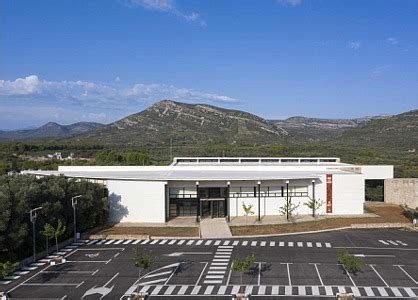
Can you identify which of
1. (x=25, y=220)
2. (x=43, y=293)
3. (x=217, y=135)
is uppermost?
(x=217, y=135)

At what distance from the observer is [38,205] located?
101 feet

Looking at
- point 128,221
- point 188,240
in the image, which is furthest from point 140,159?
point 188,240

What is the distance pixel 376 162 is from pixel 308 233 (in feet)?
159

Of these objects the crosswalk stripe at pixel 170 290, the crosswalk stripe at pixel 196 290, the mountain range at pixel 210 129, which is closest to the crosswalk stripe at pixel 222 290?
the crosswalk stripe at pixel 196 290

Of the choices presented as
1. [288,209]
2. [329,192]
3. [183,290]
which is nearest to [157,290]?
[183,290]

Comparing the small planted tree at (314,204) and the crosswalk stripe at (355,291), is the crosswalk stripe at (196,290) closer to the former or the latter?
the crosswalk stripe at (355,291)

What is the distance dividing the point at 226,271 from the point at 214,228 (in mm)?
11923

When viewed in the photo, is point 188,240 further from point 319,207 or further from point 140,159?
point 140,159

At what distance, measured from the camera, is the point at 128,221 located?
40406mm

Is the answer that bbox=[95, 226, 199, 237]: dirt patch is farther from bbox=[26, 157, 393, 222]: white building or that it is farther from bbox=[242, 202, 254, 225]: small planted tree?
bbox=[242, 202, 254, 225]: small planted tree

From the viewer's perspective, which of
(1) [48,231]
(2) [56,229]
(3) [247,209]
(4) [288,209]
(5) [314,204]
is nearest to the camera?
(1) [48,231]

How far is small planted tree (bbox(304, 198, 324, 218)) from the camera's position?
42531 millimetres

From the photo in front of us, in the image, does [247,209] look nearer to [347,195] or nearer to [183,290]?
[347,195]

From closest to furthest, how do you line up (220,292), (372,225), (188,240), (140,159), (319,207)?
(220,292) < (188,240) < (372,225) < (319,207) < (140,159)
